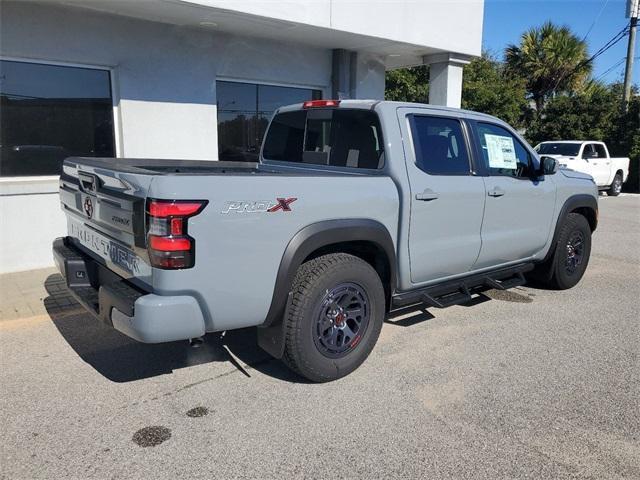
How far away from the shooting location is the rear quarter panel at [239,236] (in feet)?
9.46

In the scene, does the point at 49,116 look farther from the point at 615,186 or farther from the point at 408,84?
the point at 615,186

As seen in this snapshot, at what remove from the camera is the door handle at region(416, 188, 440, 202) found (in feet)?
13.2

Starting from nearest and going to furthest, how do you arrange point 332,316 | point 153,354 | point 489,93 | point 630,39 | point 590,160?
point 332,316 → point 153,354 → point 590,160 → point 489,93 → point 630,39

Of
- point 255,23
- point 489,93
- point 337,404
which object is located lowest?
point 337,404

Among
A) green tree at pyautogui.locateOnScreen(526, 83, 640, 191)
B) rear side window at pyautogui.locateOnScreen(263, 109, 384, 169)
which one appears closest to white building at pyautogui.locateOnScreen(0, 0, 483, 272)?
rear side window at pyautogui.locateOnScreen(263, 109, 384, 169)

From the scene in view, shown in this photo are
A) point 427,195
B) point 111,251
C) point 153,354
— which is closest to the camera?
point 111,251

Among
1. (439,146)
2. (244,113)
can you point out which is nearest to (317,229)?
(439,146)

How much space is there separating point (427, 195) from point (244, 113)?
17.8ft

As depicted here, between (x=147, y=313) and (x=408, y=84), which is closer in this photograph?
(x=147, y=313)

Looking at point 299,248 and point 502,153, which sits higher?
point 502,153

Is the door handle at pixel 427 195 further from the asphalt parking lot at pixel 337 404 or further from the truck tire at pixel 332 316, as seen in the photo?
the asphalt parking lot at pixel 337 404

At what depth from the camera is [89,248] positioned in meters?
3.81

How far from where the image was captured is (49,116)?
6.81m

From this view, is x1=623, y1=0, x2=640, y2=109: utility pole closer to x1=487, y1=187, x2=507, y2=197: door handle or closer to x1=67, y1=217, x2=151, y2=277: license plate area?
x1=487, y1=187, x2=507, y2=197: door handle
